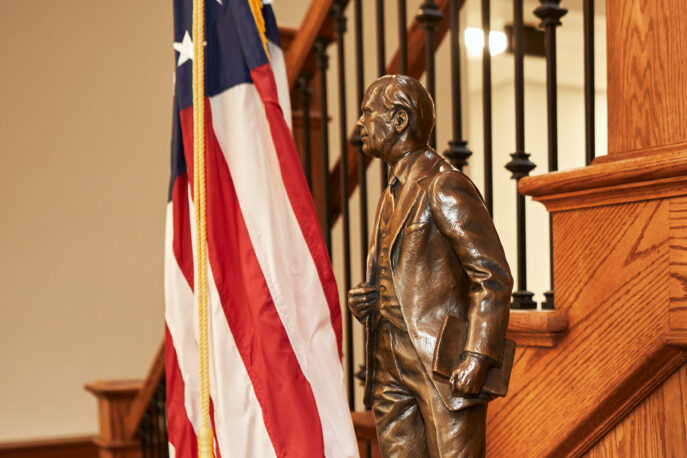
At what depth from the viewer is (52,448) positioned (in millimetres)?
3850

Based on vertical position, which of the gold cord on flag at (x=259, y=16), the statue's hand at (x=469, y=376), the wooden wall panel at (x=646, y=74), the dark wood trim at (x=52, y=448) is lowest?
the dark wood trim at (x=52, y=448)

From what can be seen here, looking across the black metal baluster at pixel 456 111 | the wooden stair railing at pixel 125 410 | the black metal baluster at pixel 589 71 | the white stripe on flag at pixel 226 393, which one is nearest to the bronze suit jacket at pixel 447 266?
the black metal baluster at pixel 589 71

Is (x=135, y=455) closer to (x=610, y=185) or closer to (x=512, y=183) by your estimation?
(x=610, y=185)

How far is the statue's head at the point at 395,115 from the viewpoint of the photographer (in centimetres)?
89

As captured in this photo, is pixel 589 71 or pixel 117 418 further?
pixel 117 418

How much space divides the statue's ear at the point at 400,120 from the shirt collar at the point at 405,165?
0.11 feet

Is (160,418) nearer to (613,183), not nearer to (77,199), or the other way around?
(77,199)

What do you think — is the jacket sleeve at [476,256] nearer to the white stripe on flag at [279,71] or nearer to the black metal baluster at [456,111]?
the black metal baluster at [456,111]

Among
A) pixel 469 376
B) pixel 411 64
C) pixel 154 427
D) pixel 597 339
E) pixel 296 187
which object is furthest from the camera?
pixel 154 427

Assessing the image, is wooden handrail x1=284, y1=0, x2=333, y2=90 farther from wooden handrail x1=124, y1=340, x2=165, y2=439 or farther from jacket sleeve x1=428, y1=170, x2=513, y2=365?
jacket sleeve x1=428, y1=170, x2=513, y2=365

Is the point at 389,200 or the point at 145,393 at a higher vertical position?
the point at 389,200

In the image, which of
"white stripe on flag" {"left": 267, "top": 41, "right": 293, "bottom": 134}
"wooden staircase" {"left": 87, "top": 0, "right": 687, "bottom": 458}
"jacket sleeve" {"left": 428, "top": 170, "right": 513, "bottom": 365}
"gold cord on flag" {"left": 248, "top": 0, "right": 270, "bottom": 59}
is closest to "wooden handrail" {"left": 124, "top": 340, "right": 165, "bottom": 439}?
"white stripe on flag" {"left": 267, "top": 41, "right": 293, "bottom": 134}

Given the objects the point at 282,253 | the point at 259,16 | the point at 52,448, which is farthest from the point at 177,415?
the point at 52,448

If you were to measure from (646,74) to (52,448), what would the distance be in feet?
11.5
